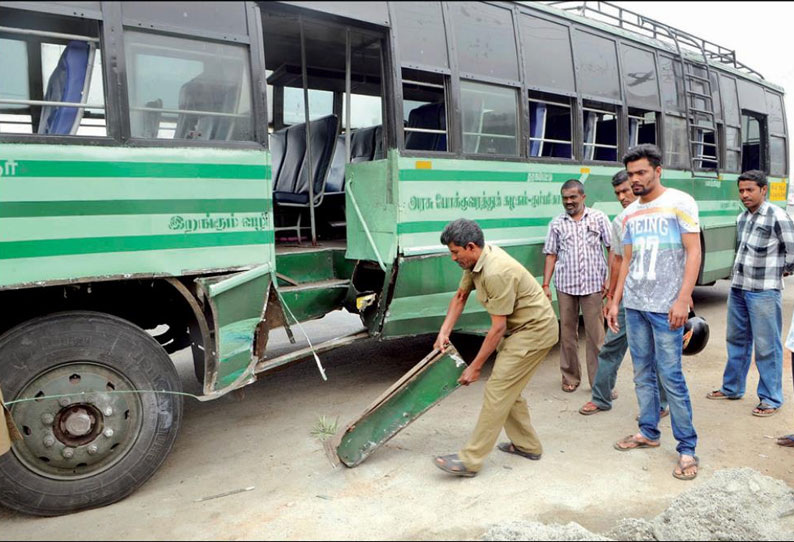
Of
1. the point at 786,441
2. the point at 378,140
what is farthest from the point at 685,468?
the point at 378,140

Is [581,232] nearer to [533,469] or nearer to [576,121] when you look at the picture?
[576,121]

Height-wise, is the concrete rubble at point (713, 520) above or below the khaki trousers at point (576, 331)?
below

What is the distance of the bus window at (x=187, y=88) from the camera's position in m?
3.36

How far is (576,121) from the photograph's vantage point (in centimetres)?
552

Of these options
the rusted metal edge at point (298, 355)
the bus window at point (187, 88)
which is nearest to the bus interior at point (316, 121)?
the rusted metal edge at point (298, 355)

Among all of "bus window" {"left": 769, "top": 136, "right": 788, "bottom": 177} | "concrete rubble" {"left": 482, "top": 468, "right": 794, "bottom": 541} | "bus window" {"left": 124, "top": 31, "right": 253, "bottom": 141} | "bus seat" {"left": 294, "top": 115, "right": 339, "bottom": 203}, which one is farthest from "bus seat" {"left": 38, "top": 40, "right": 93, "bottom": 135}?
"bus window" {"left": 769, "top": 136, "right": 788, "bottom": 177}

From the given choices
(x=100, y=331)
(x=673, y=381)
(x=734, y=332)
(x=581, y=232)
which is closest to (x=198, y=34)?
(x=100, y=331)

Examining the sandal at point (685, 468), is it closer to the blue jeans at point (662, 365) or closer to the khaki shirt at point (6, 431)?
the blue jeans at point (662, 365)

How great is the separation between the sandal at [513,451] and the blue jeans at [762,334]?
6.62 ft

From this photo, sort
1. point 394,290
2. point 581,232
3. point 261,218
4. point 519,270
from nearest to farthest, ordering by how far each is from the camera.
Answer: point 519,270 < point 261,218 < point 394,290 < point 581,232

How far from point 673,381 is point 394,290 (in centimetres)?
192

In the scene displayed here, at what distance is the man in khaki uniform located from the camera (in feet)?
10.8

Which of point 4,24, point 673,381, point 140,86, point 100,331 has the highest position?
point 4,24

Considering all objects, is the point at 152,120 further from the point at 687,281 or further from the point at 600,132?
the point at 600,132
